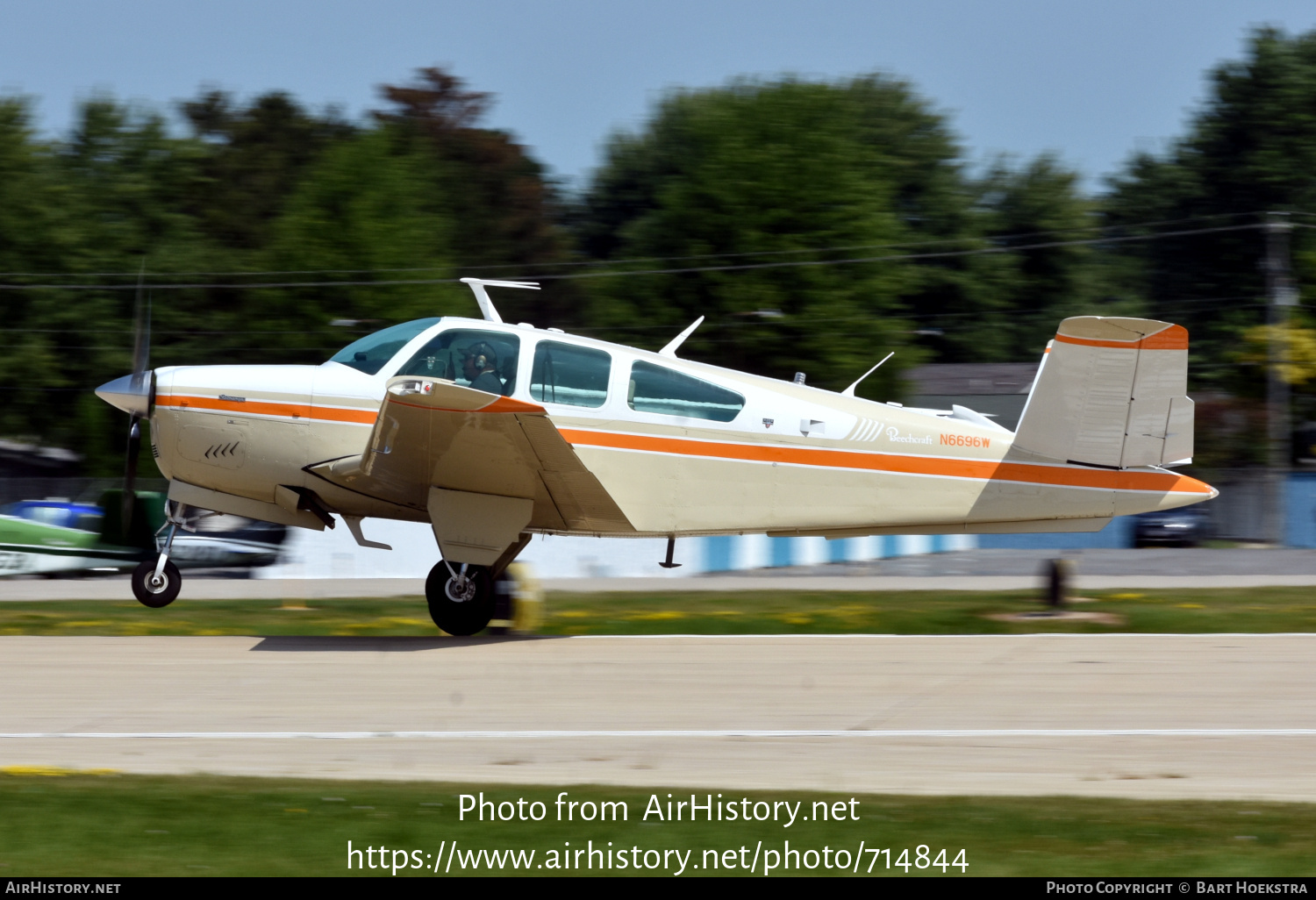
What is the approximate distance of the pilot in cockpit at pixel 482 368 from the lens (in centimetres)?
1000

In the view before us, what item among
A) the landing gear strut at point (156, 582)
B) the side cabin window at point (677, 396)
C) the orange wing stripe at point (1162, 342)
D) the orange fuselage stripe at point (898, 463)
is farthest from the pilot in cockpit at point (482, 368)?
the orange wing stripe at point (1162, 342)

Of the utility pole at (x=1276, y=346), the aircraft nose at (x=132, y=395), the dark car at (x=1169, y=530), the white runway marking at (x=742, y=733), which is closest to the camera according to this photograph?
the white runway marking at (x=742, y=733)

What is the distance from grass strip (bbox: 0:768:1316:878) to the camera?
5008 mm

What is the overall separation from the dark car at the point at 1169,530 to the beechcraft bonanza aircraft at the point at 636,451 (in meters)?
18.4

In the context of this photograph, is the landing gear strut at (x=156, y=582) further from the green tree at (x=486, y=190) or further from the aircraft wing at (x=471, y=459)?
the green tree at (x=486, y=190)

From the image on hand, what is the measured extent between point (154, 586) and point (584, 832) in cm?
637

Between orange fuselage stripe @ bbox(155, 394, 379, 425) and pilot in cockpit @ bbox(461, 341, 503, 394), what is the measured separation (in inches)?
33.6

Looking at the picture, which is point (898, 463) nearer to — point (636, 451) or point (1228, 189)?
point (636, 451)

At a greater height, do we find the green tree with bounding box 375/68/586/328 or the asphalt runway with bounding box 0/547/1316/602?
the green tree with bounding box 375/68/586/328

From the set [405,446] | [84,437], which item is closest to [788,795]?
[405,446]

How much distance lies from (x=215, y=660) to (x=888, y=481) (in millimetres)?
5366

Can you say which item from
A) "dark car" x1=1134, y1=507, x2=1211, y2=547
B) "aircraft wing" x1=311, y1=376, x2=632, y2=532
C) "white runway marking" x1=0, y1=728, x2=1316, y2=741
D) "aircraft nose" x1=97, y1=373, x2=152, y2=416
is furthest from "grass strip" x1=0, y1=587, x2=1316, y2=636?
"dark car" x1=1134, y1=507, x2=1211, y2=547

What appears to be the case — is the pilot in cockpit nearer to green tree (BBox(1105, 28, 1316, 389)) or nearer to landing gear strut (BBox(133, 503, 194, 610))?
landing gear strut (BBox(133, 503, 194, 610))

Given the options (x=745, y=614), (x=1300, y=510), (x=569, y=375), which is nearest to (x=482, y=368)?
(x=569, y=375)
